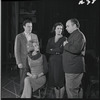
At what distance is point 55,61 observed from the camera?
11.7ft

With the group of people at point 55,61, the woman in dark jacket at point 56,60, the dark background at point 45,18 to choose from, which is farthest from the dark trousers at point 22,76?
the woman in dark jacket at point 56,60

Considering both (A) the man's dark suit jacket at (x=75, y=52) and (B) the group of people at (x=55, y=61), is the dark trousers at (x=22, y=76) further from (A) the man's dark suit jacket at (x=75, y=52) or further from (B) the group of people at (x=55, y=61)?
(A) the man's dark suit jacket at (x=75, y=52)

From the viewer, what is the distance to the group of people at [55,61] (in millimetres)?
3492

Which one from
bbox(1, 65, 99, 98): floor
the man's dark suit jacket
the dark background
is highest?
the dark background

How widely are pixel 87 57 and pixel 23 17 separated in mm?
1230

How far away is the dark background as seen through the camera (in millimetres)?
3557

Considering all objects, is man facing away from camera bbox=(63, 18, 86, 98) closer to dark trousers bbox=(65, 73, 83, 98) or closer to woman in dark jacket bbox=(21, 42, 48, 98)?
dark trousers bbox=(65, 73, 83, 98)

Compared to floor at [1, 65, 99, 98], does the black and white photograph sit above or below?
above

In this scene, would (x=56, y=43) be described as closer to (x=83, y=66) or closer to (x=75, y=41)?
(x=75, y=41)

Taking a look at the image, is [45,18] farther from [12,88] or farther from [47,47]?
[12,88]

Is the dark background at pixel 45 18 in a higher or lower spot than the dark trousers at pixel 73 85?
higher

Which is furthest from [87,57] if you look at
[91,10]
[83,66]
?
[91,10]

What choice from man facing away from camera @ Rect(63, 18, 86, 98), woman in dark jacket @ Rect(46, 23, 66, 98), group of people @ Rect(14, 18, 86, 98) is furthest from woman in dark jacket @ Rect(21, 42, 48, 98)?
man facing away from camera @ Rect(63, 18, 86, 98)

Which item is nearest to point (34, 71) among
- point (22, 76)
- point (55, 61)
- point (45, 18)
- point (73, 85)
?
point (22, 76)
